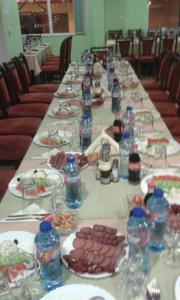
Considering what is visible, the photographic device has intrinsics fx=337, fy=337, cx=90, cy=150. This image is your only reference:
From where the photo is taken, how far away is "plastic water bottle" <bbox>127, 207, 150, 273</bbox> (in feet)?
3.30

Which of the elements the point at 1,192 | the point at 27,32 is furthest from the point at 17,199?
the point at 27,32

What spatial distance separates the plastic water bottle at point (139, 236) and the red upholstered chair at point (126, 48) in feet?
20.5

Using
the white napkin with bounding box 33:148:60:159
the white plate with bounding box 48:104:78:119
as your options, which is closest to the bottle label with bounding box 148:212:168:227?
the white napkin with bounding box 33:148:60:159

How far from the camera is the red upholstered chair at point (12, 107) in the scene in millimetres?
3129

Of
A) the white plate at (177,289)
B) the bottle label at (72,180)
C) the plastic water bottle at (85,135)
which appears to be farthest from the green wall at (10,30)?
the white plate at (177,289)

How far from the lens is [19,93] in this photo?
3.73 metres

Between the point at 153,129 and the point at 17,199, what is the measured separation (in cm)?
102

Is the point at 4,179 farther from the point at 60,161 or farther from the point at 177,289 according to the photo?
the point at 177,289

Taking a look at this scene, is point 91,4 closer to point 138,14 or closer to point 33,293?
point 138,14

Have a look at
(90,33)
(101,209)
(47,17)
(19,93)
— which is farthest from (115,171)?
(47,17)

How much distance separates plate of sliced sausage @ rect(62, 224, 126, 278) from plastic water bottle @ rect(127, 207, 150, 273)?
6cm

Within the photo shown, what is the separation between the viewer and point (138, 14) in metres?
7.95

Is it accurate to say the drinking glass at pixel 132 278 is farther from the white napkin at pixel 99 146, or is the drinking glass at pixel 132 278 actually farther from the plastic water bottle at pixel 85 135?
the plastic water bottle at pixel 85 135

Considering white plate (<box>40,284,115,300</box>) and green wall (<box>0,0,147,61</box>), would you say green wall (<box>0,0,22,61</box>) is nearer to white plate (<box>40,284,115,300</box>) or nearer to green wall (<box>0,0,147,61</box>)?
green wall (<box>0,0,147,61</box>)
